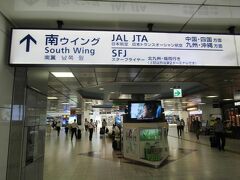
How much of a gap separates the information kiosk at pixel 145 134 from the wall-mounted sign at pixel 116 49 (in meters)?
5.60

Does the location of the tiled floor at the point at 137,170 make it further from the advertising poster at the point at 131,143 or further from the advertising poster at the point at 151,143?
the advertising poster at the point at 151,143

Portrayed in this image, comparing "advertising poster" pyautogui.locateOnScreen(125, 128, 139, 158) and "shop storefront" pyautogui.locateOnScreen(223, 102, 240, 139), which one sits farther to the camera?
"shop storefront" pyautogui.locateOnScreen(223, 102, 240, 139)

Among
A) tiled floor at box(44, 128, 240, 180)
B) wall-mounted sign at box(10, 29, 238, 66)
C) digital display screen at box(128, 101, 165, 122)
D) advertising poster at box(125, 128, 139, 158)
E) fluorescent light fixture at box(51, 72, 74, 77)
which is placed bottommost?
tiled floor at box(44, 128, 240, 180)

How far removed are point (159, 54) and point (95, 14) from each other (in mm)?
895

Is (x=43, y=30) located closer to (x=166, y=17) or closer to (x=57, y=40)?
(x=57, y=40)

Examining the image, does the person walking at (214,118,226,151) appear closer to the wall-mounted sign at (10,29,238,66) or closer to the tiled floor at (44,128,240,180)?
the tiled floor at (44,128,240,180)

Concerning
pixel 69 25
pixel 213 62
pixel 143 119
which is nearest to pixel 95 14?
pixel 69 25

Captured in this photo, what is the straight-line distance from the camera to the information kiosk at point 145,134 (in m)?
8.30

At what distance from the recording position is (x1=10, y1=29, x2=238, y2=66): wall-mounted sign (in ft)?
8.69

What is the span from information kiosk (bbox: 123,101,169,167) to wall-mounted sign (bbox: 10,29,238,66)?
560 centimetres

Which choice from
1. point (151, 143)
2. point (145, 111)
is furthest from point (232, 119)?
point (151, 143)

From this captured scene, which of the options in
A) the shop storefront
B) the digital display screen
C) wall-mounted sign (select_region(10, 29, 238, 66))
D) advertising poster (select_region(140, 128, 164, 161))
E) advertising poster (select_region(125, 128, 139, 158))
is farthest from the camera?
the shop storefront

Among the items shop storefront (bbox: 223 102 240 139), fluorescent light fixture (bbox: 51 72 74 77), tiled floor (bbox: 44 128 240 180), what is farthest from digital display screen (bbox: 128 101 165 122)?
shop storefront (bbox: 223 102 240 139)

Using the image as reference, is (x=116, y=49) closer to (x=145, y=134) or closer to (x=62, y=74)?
(x=62, y=74)
